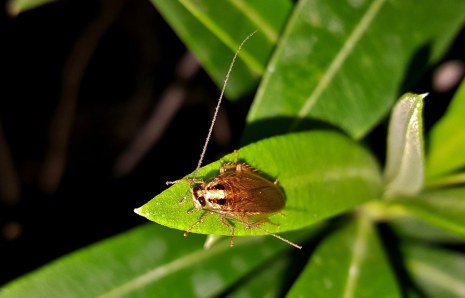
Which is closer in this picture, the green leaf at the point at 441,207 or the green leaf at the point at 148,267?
the green leaf at the point at 441,207

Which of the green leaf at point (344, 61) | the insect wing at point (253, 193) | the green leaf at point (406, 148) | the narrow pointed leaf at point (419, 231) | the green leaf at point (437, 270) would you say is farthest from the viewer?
the narrow pointed leaf at point (419, 231)

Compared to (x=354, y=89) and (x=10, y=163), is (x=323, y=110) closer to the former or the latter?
(x=354, y=89)

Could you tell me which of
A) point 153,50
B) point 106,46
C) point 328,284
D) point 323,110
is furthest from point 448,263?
point 106,46

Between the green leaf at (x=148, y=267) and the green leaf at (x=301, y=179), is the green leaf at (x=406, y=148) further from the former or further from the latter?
the green leaf at (x=148, y=267)

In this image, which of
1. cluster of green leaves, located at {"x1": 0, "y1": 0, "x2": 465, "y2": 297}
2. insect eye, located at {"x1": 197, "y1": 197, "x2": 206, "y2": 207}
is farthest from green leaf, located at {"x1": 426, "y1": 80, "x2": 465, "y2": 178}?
insect eye, located at {"x1": 197, "y1": 197, "x2": 206, "y2": 207}

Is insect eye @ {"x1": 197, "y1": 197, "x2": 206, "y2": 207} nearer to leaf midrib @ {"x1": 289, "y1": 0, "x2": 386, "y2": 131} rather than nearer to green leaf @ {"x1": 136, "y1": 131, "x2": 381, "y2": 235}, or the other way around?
green leaf @ {"x1": 136, "y1": 131, "x2": 381, "y2": 235}

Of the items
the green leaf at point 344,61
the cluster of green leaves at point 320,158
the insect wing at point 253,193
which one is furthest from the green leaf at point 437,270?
the insect wing at point 253,193

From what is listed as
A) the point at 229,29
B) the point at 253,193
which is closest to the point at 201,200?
the point at 253,193
